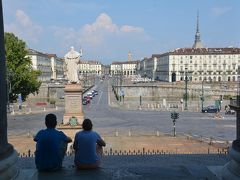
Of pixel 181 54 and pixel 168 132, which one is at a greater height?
pixel 181 54

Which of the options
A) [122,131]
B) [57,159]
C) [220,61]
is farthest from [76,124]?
[220,61]

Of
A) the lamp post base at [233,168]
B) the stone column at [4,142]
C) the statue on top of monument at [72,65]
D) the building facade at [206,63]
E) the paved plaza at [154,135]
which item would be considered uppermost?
the building facade at [206,63]

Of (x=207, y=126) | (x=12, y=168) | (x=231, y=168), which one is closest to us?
(x=12, y=168)

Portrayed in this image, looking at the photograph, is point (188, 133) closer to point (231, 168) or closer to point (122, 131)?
point (122, 131)

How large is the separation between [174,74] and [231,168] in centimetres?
17534

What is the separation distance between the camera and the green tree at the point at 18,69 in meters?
55.2

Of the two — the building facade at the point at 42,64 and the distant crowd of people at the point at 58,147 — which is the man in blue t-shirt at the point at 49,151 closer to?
the distant crowd of people at the point at 58,147

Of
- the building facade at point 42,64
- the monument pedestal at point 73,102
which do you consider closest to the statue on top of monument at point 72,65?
the monument pedestal at point 73,102

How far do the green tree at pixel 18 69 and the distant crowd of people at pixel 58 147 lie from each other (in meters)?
47.7

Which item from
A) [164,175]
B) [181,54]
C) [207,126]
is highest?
[181,54]

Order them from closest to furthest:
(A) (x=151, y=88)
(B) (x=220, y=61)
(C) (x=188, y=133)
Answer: (C) (x=188, y=133) < (A) (x=151, y=88) < (B) (x=220, y=61)

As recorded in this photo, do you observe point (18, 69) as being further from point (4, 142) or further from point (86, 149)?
point (4, 142)

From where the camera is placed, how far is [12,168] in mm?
6758

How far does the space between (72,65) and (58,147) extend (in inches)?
750
